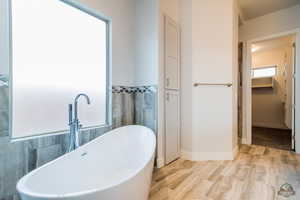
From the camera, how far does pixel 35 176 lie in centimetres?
105

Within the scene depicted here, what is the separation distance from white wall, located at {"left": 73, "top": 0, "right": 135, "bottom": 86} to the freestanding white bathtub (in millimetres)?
777

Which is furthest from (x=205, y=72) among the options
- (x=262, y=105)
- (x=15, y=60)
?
(x=262, y=105)

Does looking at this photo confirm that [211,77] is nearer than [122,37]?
No

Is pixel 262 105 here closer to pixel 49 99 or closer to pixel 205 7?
pixel 205 7

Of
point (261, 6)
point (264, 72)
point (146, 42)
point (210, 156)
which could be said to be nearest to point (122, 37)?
point (146, 42)

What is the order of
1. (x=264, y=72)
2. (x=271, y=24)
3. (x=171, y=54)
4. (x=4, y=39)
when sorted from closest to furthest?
1. (x=4, y=39)
2. (x=171, y=54)
3. (x=271, y=24)
4. (x=264, y=72)

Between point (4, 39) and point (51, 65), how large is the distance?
15.7 inches

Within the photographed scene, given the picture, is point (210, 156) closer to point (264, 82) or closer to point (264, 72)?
point (264, 82)

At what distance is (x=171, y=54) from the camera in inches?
103

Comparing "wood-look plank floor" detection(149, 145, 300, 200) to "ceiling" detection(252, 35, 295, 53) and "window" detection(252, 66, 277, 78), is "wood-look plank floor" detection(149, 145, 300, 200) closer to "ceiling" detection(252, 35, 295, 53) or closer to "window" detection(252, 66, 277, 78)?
"ceiling" detection(252, 35, 295, 53)

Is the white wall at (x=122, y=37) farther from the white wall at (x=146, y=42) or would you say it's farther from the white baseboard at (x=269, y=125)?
the white baseboard at (x=269, y=125)

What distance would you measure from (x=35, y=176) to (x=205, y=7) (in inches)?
116

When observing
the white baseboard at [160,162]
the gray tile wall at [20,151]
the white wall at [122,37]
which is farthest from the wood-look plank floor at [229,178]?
the white wall at [122,37]

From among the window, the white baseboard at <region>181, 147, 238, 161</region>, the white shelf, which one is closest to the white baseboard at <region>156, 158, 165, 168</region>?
the white baseboard at <region>181, 147, 238, 161</region>
